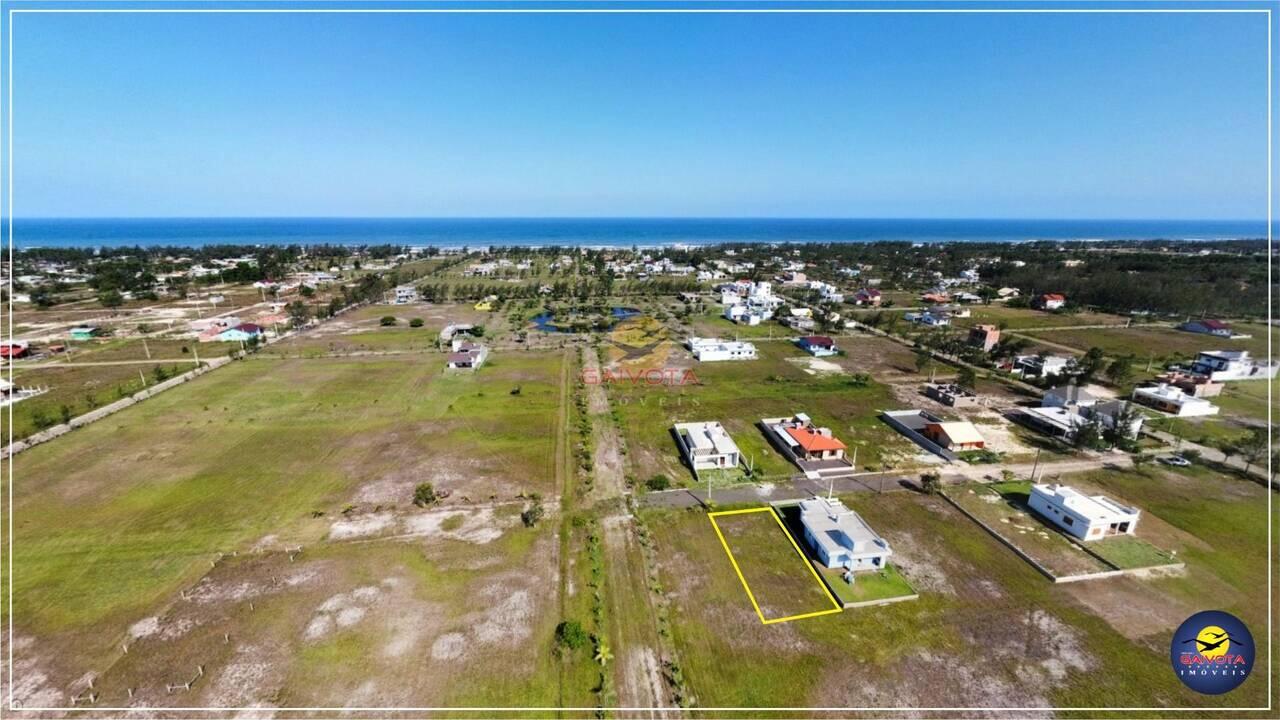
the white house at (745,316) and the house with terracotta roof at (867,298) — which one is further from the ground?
the house with terracotta roof at (867,298)

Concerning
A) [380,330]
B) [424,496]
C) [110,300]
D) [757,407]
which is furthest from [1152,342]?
[110,300]

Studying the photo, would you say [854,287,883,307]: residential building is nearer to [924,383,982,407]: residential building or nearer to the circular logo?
[924,383,982,407]: residential building

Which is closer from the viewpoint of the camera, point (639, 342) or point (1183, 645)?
point (1183, 645)

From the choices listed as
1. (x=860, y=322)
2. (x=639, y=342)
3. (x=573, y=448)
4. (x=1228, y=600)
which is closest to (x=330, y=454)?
(x=573, y=448)

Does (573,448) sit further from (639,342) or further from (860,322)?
(860,322)

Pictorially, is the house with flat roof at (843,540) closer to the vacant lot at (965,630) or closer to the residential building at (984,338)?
the vacant lot at (965,630)

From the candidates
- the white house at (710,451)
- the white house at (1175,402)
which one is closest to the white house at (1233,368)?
the white house at (1175,402)

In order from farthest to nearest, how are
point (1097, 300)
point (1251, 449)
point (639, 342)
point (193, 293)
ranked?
point (193, 293) → point (1097, 300) → point (639, 342) → point (1251, 449)
